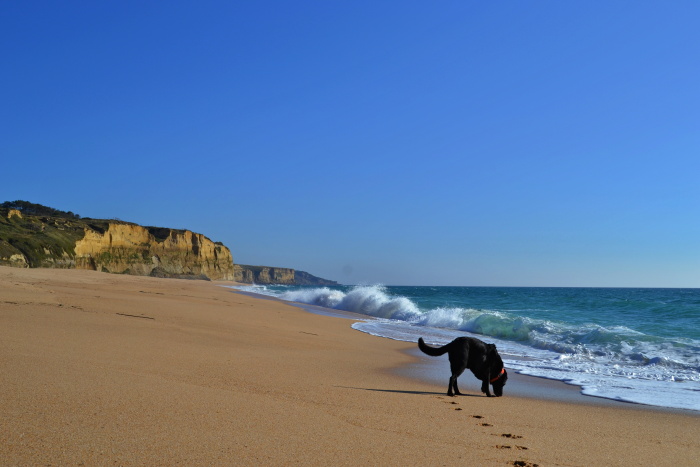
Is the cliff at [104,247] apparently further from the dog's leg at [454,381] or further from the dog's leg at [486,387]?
the dog's leg at [486,387]

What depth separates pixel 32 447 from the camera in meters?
2.79

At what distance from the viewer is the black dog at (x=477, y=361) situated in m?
6.69

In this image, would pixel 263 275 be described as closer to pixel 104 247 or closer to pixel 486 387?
pixel 104 247

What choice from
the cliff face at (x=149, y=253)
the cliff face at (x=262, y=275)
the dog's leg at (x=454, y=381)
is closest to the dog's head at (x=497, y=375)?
the dog's leg at (x=454, y=381)

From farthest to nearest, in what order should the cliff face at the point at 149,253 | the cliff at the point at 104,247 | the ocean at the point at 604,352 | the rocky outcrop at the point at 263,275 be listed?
the rocky outcrop at the point at 263,275 → the cliff face at the point at 149,253 → the cliff at the point at 104,247 → the ocean at the point at 604,352

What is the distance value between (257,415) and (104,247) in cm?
5814

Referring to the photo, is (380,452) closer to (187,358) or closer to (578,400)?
(187,358)

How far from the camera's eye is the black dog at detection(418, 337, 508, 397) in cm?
669

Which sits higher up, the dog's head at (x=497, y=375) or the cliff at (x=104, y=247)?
the cliff at (x=104, y=247)

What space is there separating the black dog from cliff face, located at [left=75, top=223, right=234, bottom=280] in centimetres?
4999

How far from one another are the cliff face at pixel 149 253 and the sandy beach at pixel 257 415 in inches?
1920

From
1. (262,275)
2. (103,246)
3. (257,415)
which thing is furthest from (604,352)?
(262,275)

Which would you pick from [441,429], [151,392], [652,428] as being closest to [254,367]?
[151,392]

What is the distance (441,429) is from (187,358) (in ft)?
11.4
